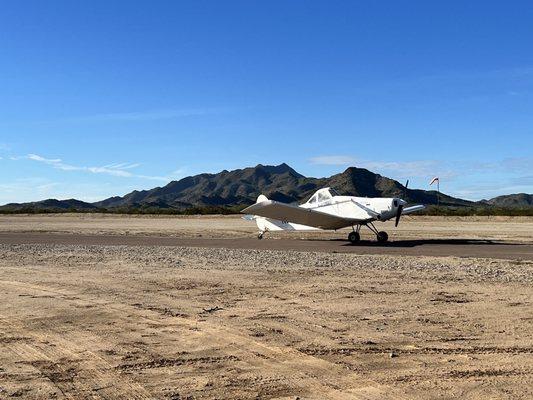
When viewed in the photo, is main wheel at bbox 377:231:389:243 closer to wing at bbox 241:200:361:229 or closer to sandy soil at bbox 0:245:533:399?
wing at bbox 241:200:361:229

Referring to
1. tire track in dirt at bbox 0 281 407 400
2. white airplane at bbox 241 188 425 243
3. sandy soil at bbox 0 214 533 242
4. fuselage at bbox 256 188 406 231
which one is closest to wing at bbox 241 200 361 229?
white airplane at bbox 241 188 425 243

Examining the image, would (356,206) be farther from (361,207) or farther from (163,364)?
(163,364)

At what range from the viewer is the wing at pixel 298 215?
25516 mm

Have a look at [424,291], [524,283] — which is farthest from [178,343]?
[524,283]

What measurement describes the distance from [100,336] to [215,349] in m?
1.69

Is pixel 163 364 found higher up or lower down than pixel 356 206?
lower down

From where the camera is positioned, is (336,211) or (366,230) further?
(366,230)

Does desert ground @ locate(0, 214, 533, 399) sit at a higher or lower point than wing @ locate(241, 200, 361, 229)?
lower

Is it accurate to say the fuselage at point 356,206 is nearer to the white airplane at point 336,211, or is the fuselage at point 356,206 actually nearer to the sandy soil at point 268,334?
the white airplane at point 336,211

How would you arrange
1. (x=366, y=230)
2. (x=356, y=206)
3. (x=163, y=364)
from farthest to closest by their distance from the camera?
(x=366, y=230) → (x=356, y=206) → (x=163, y=364)

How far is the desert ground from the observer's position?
5.07 metres

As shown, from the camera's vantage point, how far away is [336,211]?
25.8 meters

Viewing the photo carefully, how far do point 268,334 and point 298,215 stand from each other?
1936 centimetres

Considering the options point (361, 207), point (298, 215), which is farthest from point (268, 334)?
point (298, 215)
